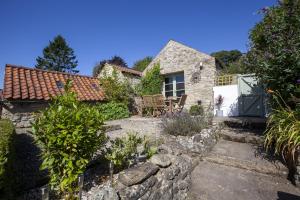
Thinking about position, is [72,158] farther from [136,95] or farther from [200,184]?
[136,95]

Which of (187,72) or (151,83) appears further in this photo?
(151,83)

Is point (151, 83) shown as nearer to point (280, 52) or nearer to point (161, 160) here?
point (280, 52)

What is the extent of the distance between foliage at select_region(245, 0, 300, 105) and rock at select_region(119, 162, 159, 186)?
4.02 metres

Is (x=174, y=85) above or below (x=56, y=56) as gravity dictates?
below

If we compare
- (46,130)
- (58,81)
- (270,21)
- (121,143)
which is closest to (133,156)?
(121,143)

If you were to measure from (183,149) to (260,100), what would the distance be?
604cm

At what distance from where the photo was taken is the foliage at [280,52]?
15.1 ft

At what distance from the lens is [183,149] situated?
5164 mm

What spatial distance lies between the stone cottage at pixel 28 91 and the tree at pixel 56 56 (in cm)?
3327

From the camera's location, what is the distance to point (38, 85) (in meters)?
9.41

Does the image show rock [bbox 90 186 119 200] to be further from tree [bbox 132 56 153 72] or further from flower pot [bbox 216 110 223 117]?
tree [bbox 132 56 153 72]

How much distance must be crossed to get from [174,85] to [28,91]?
8.46m

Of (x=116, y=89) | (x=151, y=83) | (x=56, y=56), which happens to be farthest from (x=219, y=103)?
(x=56, y=56)

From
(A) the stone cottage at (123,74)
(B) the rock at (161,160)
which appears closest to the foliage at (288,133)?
(B) the rock at (161,160)
